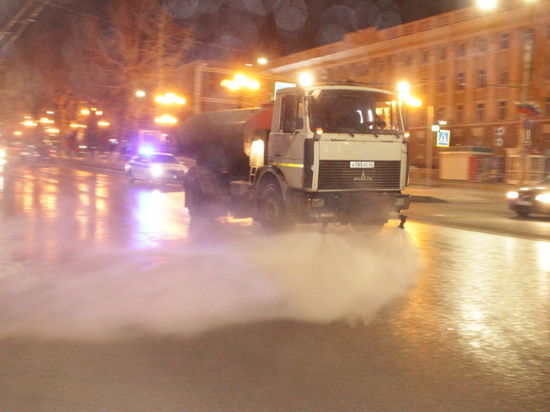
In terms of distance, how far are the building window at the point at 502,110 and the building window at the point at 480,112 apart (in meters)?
1.96

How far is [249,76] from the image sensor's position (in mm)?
29844

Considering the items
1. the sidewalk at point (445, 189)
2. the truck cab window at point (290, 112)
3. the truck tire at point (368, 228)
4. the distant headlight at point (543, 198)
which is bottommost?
the truck tire at point (368, 228)

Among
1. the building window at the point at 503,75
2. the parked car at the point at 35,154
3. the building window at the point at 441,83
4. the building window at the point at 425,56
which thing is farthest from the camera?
the parked car at the point at 35,154

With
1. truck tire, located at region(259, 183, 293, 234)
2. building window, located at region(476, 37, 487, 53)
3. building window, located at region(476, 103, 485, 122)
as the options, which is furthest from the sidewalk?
building window, located at region(476, 37, 487, 53)

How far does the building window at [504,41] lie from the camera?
51.8 meters

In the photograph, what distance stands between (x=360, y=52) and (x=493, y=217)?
51.1 m

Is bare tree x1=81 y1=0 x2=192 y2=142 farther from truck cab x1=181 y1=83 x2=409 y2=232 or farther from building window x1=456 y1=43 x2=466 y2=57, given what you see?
truck cab x1=181 y1=83 x2=409 y2=232

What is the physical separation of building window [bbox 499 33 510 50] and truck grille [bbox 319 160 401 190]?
44.4 meters

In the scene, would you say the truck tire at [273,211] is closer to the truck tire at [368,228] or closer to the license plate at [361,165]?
the license plate at [361,165]

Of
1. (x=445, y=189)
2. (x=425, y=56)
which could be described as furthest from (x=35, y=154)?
(x=445, y=189)

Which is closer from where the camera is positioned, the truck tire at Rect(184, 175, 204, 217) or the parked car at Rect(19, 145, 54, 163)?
the truck tire at Rect(184, 175, 204, 217)

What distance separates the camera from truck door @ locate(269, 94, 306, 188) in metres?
11.8

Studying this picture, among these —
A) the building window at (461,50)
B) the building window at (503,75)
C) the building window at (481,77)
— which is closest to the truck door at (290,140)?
the building window at (503,75)

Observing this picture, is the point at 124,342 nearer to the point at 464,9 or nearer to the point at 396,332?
the point at 396,332
